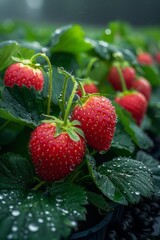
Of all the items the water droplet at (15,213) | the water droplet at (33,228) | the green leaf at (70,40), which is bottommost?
the water droplet at (15,213)

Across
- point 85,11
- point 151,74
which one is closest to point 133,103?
point 151,74

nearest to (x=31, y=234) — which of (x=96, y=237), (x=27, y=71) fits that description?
(x=96, y=237)

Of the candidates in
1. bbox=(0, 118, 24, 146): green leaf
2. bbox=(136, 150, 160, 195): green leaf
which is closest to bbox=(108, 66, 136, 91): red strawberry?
bbox=(136, 150, 160, 195): green leaf

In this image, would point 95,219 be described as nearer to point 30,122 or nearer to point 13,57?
point 30,122

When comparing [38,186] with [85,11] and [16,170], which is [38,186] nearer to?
[16,170]

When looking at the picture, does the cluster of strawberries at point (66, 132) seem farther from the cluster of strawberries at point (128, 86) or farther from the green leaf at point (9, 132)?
the cluster of strawberries at point (128, 86)

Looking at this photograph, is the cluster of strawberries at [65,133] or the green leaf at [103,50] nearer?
the cluster of strawberries at [65,133]

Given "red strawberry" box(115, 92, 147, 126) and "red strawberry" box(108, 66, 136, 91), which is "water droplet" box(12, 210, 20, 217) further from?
"red strawberry" box(108, 66, 136, 91)

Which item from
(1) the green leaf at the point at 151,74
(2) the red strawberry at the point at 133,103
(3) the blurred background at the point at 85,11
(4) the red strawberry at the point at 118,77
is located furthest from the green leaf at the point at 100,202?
(3) the blurred background at the point at 85,11
